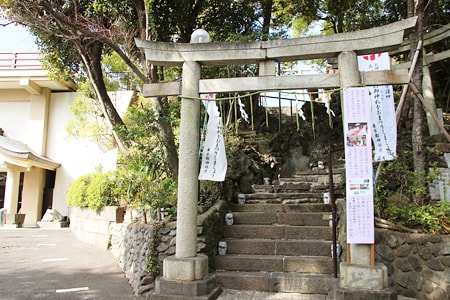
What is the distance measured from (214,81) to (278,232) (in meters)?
3.28

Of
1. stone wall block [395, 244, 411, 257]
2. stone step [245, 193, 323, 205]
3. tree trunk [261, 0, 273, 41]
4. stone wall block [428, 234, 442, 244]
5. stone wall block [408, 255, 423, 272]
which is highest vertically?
tree trunk [261, 0, 273, 41]

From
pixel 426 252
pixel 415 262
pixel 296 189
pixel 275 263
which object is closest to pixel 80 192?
pixel 296 189

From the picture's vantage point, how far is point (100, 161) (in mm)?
17312

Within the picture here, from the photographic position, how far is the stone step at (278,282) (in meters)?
5.46

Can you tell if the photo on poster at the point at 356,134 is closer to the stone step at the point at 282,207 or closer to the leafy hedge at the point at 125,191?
the stone step at the point at 282,207

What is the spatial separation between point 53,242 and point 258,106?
8938 millimetres

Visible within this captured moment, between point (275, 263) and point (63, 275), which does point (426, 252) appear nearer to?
point (275, 263)

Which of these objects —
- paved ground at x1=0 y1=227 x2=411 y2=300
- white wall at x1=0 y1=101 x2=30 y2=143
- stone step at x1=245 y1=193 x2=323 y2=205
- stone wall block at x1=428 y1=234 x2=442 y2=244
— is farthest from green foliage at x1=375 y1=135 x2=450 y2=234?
white wall at x1=0 y1=101 x2=30 y2=143

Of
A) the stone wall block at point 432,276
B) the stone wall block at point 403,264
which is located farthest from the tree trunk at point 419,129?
the stone wall block at point 432,276

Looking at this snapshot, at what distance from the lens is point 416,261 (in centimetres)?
525

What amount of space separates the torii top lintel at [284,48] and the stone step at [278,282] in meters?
3.65

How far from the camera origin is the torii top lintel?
17.0 feet

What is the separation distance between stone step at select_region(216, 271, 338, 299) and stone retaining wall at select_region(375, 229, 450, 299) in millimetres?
981

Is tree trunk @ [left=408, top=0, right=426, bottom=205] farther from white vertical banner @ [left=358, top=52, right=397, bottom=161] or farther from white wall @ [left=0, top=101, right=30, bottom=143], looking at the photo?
white wall @ [left=0, top=101, right=30, bottom=143]
